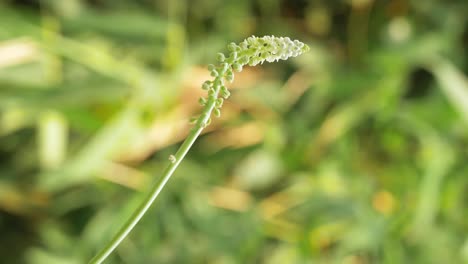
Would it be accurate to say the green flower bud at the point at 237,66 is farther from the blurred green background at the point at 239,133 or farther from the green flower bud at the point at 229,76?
the blurred green background at the point at 239,133

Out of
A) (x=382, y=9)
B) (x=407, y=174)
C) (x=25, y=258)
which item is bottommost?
(x=25, y=258)

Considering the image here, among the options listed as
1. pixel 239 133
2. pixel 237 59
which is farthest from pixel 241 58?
pixel 239 133

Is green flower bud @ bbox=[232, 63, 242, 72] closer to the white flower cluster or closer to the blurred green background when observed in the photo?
the white flower cluster

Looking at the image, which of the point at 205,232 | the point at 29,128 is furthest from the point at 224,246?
the point at 29,128

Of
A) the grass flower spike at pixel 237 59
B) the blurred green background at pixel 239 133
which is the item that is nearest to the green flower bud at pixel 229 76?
the grass flower spike at pixel 237 59

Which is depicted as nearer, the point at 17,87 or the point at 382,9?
the point at 17,87

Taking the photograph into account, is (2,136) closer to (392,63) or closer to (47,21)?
(47,21)

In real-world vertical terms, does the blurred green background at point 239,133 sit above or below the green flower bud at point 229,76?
above
